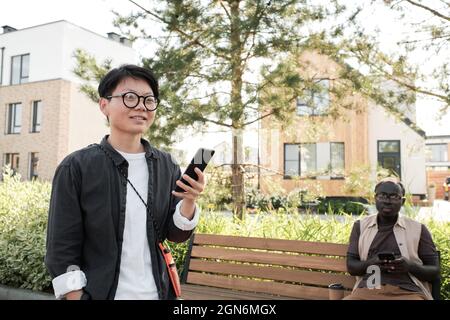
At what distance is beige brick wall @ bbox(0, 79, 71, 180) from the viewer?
26.5m

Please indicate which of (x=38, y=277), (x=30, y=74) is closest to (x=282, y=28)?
(x=38, y=277)

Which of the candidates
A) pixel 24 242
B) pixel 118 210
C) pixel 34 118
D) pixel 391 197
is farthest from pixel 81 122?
pixel 118 210

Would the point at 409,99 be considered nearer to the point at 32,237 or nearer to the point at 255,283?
the point at 255,283

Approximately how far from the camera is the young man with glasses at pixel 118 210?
1.61 m

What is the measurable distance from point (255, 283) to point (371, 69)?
4.92m

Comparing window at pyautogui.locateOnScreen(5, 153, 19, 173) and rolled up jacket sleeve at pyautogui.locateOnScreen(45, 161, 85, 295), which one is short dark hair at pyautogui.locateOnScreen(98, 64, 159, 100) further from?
window at pyautogui.locateOnScreen(5, 153, 19, 173)

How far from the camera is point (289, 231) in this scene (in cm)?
485

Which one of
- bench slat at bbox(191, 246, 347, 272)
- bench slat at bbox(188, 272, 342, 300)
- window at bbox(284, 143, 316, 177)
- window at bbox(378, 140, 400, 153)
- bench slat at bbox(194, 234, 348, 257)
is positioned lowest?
bench slat at bbox(188, 272, 342, 300)

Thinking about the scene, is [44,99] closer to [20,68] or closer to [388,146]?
[20,68]

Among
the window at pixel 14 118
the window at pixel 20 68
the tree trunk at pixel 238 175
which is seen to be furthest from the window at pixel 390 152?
the window at pixel 20 68

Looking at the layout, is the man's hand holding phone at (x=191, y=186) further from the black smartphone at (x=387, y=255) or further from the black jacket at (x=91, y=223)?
the black smartphone at (x=387, y=255)

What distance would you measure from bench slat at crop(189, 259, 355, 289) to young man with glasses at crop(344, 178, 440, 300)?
313 mm

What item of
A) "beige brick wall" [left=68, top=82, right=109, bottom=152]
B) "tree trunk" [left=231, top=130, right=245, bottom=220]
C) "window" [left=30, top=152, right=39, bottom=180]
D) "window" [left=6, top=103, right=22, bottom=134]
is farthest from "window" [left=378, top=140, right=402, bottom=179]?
"window" [left=6, top=103, right=22, bottom=134]

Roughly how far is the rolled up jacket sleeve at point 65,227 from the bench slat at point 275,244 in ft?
8.62
